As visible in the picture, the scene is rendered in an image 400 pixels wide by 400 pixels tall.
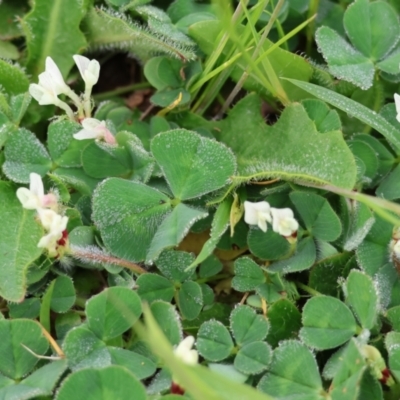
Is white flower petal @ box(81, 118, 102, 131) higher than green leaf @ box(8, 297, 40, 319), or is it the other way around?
white flower petal @ box(81, 118, 102, 131)

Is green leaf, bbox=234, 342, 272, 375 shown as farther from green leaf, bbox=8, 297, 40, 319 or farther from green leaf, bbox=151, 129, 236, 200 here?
green leaf, bbox=8, 297, 40, 319

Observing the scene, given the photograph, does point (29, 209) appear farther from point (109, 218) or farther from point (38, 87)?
point (38, 87)

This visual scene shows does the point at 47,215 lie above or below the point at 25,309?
above

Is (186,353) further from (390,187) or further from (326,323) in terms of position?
(390,187)

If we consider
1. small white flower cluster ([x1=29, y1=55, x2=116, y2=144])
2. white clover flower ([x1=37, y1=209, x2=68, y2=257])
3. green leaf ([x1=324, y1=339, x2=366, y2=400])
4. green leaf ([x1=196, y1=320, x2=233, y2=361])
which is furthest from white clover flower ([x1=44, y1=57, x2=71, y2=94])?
green leaf ([x1=324, y1=339, x2=366, y2=400])

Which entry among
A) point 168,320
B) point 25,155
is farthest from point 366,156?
point 25,155

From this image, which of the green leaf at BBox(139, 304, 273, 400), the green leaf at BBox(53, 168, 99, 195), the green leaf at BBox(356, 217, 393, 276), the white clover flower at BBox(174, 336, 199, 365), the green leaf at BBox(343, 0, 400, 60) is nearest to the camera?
the green leaf at BBox(139, 304, 273, 400)

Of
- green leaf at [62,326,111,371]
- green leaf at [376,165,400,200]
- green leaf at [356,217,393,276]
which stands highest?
green leaf at [376,165,400,200]
